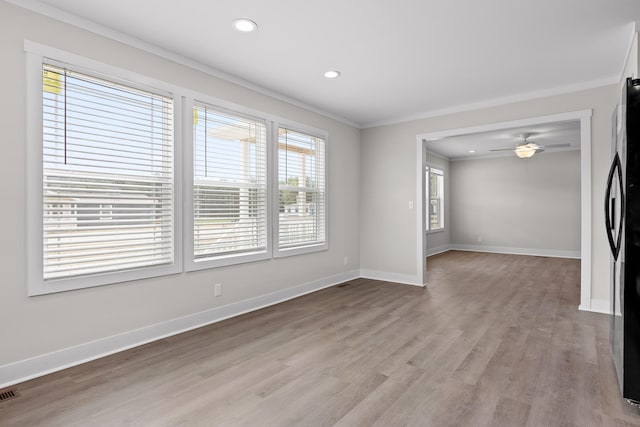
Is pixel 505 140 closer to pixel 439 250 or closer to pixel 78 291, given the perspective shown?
pixel 439 250

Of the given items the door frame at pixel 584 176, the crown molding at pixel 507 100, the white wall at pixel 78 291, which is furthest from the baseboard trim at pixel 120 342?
the door frame at pixel 584 176

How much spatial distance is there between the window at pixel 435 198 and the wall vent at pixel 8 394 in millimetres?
7893

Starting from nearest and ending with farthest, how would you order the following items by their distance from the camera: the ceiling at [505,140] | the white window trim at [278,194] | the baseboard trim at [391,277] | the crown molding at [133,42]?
1. the crown molding at [133,42]
2. the white window trim at [278,194]
3. the baseboard trim at [391,277]
4. the ceiling at [505,140]

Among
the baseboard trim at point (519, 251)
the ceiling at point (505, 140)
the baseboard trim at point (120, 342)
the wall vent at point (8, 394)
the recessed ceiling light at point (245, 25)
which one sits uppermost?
the ceiling at point (505, 140)

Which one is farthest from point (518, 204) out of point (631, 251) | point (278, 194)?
point (631, 251)

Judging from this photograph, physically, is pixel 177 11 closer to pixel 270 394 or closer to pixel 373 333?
pixel 270 394

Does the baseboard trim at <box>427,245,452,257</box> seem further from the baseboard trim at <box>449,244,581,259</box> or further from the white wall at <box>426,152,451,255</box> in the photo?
the baseboard trim at <box>449,244,581,259</box>

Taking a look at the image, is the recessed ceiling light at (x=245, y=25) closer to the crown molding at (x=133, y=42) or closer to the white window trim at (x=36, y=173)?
the crown molding at (x=133, y=42)

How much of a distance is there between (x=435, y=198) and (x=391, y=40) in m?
6.62

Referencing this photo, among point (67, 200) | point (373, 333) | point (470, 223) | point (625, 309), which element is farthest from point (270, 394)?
point (470, 223)

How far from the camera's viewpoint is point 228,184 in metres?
3.62

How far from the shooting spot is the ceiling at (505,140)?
19.9 feet

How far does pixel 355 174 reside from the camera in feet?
18.6

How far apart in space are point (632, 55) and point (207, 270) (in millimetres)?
4224
